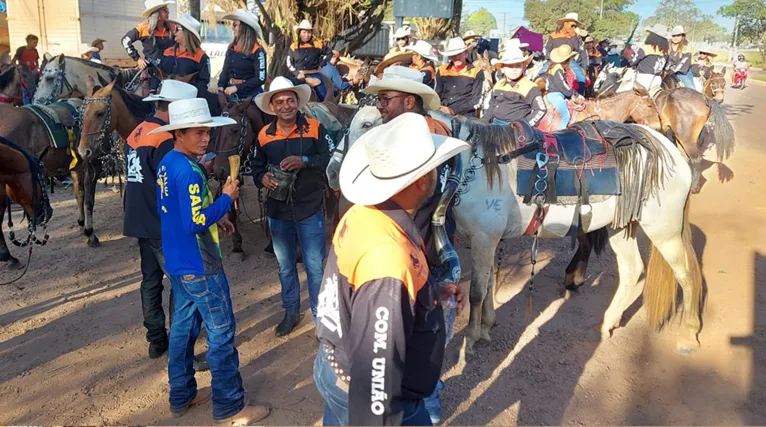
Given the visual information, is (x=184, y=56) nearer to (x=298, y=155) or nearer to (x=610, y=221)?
A: (x=298, y=155)

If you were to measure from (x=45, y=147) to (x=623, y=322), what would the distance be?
6916 mm

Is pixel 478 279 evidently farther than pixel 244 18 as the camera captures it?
No

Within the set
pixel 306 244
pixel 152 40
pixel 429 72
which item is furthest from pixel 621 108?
pixel 152 40

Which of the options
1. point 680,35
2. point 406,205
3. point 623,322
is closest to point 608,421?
point 623,322

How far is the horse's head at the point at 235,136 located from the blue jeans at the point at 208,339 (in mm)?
2836

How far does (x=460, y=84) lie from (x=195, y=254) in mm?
6753

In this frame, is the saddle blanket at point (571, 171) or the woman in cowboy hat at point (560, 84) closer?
the saddle blanket at point (571, 171)

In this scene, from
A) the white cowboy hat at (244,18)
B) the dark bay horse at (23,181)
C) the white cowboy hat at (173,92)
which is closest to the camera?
the white cowboy hat at (173,92)

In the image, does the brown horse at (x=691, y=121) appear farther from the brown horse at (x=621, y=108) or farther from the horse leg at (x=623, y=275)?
the horse leg at (x=623, y=275)

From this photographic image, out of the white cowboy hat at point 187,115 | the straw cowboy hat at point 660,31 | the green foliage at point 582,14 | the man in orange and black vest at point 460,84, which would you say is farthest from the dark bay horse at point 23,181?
the green foliage at point 582,14

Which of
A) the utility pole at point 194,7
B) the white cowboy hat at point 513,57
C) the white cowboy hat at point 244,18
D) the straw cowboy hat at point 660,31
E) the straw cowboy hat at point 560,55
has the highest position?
the utility pole at point 194,7

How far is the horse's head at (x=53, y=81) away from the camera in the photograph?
8.60 metres

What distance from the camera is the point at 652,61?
1205 cm

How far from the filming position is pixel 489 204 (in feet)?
14.3
